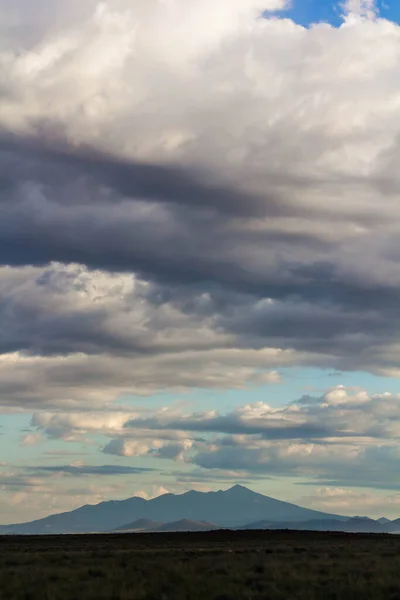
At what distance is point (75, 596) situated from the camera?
3878 cm

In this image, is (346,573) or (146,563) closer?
(346,573)

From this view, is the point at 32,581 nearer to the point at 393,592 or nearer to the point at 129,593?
the point at 129,593

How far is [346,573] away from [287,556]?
13619 mm

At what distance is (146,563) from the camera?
168ft

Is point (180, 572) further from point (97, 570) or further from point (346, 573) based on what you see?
point (346, 573)

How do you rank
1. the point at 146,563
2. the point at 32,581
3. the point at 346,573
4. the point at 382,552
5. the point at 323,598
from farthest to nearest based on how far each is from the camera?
the point at 382,552 → the point at 146,563 → the point at 346,573 → the point at 32,581 → the point at 323,598

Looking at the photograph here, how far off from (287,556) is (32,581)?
21.8m

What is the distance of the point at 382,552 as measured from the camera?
216 ft

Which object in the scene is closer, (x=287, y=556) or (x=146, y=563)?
(x=146, y=563)

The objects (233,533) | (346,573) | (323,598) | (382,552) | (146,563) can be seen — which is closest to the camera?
(323,598)

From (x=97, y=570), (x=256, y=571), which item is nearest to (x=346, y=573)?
(x=256, y=571)

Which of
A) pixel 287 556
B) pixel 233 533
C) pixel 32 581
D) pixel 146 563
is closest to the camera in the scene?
pixel 32 581

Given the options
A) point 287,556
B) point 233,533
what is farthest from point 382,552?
point 233,533

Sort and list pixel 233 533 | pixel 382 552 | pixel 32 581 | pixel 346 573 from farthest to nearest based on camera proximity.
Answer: pixel 233 533 < pixel 382 552 < pixel 346 573 < pixel 32 581
